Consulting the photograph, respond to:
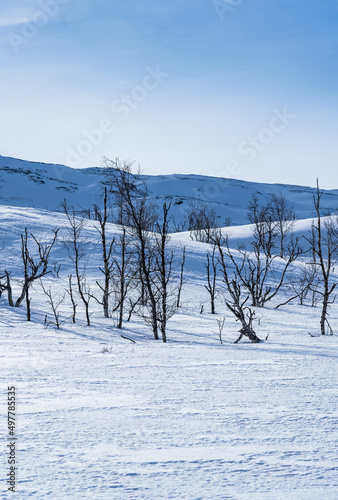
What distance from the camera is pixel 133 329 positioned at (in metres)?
16.4

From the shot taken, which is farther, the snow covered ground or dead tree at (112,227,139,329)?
dead tree at (112,227,139,329)

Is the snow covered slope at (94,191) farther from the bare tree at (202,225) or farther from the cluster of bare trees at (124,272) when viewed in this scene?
the cluster of bare trees at (124,272)

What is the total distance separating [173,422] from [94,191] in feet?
474

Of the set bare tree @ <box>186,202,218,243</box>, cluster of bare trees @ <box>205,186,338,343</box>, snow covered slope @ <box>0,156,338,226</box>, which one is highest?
snow covered slope @ <box>0,156,338,226</box>

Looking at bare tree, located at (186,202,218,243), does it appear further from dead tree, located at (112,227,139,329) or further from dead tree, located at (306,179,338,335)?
dead tree, located at (306,179,338,335)

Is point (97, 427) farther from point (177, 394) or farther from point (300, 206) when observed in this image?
point (300, 206)

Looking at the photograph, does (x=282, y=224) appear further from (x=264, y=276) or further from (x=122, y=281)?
(x=122, y=281)

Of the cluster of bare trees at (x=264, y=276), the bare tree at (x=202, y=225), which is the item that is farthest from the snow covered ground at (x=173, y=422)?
the bare tree at (x=202, y=225)

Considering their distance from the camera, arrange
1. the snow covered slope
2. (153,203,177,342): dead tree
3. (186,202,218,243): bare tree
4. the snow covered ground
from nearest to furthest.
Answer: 1. the snow covered ground
2. (153,203,177,342): dead tree
3. (186,202,218,243): bare tree
4. the snow covered slope

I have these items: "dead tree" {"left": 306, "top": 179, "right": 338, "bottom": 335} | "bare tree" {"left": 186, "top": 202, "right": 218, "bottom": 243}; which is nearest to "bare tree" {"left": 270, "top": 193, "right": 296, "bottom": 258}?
"dead tree" {"left": 306, "top": 179, "right": 338, "bottom": 335}

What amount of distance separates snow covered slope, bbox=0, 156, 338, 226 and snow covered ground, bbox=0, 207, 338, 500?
95.8 meters

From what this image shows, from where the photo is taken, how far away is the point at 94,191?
146m

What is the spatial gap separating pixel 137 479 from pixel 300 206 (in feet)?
492

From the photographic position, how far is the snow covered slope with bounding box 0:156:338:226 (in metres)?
118
